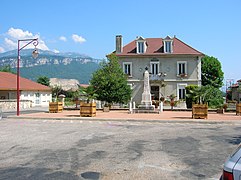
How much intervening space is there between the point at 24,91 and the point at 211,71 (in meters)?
36.8

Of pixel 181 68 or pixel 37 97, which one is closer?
pixel 181 68

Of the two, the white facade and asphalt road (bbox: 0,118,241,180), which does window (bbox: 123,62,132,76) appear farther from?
asphalt road (bbox: 0,118,241,180)

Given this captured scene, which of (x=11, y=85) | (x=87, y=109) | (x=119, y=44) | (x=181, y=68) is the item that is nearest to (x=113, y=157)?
(x=87, y=109)

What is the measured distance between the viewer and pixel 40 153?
8.03m

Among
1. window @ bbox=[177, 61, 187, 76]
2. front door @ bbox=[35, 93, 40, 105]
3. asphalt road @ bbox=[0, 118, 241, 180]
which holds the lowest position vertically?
asphalt road @ bbox=[0, 118, 241, 180]

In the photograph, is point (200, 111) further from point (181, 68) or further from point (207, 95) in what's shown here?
point (181, 68)

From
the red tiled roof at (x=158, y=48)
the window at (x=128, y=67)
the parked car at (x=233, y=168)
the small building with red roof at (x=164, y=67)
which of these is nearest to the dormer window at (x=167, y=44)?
the small building with red roof at (x=164, y=67)

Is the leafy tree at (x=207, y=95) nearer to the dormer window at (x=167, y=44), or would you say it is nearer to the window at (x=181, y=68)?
the window at (x=181, y=68)

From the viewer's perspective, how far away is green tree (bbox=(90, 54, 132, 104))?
29.6 meters

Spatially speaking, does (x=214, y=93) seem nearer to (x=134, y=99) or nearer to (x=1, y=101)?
(x=134, y=99)

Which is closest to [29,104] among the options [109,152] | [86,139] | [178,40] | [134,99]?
[134,99]

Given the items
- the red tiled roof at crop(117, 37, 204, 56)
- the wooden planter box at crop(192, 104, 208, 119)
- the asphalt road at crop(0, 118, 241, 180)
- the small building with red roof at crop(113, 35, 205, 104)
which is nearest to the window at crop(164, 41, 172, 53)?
the small building with red roof at crop(113, 35, 205, 104)

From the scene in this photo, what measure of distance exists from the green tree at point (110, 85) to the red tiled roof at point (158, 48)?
9.31 meters

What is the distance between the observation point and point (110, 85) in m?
29.7
